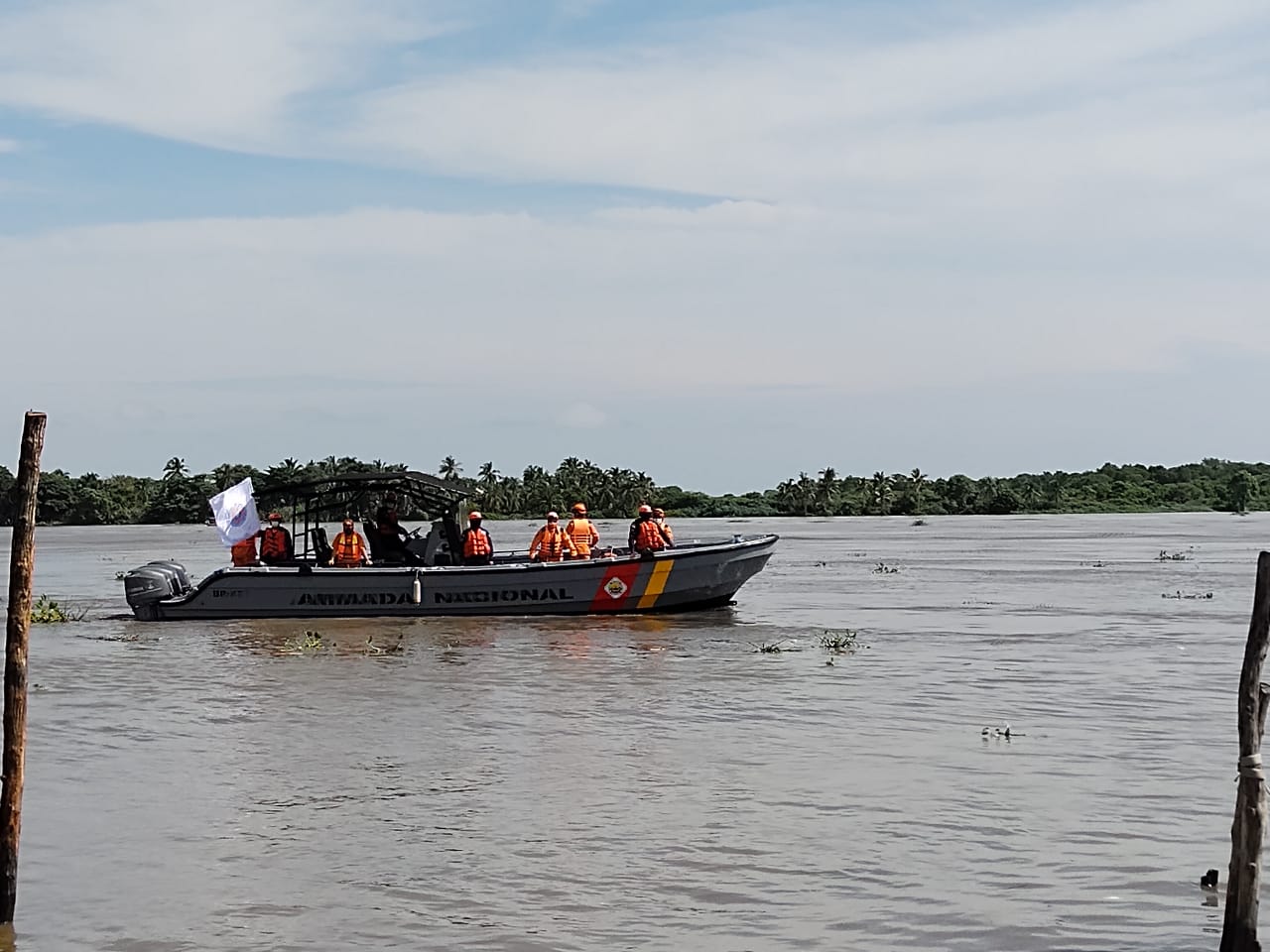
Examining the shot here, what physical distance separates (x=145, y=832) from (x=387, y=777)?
6.80 ft

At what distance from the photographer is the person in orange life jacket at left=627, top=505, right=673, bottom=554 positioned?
2402 centimetres

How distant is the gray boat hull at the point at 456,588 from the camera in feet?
76.3

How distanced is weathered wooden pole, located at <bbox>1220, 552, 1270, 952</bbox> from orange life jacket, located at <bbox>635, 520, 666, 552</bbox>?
17077 mm

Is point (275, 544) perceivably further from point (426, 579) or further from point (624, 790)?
point (624, 790)

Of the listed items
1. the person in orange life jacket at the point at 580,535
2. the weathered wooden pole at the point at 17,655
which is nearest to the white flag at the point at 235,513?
the person in orange life jacket at the point at 580,535

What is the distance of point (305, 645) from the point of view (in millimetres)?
20766

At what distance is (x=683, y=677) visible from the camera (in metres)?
17.5

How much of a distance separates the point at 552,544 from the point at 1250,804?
1769 centimetres

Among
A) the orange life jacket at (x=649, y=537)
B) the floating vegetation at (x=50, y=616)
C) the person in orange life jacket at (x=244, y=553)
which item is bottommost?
the floating vegetation at (x=50, y=616)

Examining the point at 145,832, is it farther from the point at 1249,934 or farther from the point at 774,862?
the point at 1249,934

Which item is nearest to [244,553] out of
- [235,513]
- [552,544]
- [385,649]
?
[235,513]

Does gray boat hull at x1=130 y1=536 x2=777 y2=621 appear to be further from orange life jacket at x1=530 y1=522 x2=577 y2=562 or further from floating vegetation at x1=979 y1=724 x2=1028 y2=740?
floating vegetation at x1=979 y1=724 x2=1028 y2=740

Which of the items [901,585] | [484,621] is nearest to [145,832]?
[484,621]

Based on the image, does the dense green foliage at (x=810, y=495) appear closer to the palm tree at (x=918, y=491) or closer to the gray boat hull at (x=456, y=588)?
the palm tree at (x=918, y=491)
